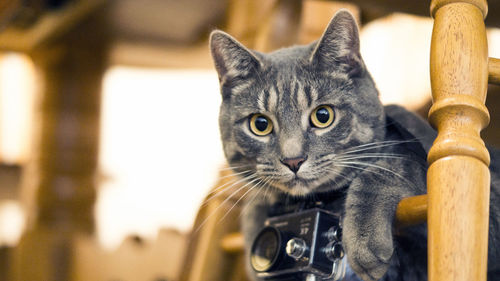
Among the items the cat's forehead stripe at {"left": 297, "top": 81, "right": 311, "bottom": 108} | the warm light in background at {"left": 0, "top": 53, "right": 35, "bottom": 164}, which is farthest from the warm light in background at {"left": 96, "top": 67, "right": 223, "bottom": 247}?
the cat's forehead stripe at {"left": 297, "top": 81, "right": 311, "bottom": 108}

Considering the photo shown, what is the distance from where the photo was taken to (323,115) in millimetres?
875

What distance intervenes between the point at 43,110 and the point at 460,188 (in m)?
1.78

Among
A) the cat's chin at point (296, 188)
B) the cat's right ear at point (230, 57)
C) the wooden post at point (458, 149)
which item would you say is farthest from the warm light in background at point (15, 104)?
the wooden post at point (458, 149)

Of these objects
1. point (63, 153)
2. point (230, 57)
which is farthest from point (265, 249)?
point (63, 153)

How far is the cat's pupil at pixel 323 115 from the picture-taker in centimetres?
87

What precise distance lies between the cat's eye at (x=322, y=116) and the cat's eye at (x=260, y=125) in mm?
76

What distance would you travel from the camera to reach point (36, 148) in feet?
6.64

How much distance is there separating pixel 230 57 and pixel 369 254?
43 cm

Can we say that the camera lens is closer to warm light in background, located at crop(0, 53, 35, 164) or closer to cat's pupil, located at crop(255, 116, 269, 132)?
cat's pupil, located at crop(255, 116, 269, 132)

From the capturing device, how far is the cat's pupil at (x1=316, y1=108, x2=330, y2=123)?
2.87 ft

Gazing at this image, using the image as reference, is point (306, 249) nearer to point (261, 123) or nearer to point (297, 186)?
point (297, 186)

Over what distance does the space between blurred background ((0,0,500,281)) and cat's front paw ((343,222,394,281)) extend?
3.47 feet

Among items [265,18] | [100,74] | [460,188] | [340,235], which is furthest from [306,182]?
[100,74]

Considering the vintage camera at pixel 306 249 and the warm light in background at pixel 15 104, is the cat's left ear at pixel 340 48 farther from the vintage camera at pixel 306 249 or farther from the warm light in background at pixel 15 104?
the warm light in background at pixel 15 104
